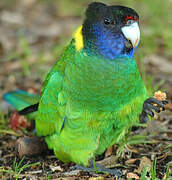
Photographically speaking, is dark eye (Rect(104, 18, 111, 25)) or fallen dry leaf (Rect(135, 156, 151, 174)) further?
fallen dry leaf (Rect(135, 156, 151, 174))

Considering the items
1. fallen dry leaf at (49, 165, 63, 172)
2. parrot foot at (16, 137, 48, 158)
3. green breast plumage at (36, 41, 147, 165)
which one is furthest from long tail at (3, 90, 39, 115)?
fallen dry leaf at (49, 165, 63, 172)

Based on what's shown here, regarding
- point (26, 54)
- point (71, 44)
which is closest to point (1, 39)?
point (26, 54)

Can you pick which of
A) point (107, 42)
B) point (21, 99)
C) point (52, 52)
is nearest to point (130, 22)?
point (107, 42)

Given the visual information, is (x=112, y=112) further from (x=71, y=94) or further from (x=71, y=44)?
(x=71, y=44)

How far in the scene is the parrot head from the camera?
8.20ft

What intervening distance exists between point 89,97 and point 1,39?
9.89 feet

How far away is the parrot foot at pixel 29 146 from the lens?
119 inches

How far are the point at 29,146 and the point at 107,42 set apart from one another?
1143 mm

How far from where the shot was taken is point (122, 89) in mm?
2578

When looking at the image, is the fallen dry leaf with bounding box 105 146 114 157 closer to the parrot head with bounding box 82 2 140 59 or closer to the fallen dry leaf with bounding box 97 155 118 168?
the fallen dry leaf with bounding box 97 155 118 168

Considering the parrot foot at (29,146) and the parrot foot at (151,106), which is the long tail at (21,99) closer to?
the parrot foot at (29,146)

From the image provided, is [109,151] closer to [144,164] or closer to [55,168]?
[144,164]

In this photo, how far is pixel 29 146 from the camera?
10.00ft

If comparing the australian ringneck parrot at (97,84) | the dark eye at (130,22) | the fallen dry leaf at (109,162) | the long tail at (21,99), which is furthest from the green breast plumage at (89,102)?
the long tail at (21,99)
